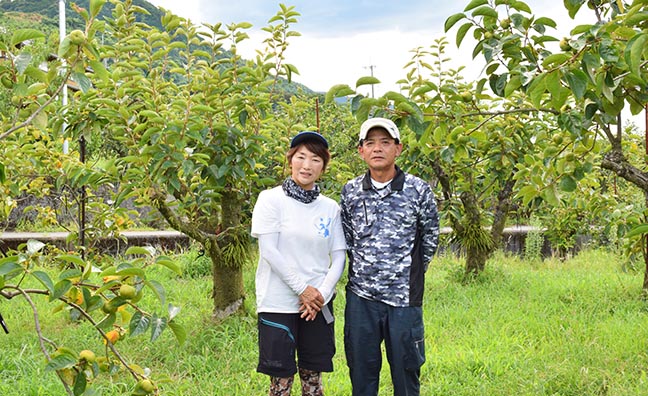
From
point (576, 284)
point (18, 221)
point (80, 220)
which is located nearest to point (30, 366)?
point (80, 220)

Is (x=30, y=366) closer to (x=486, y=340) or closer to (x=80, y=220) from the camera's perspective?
(x=80, y=220)

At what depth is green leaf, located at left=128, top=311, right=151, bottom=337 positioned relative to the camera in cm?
114

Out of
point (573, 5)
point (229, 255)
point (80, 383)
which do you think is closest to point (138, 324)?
point (80, 383)

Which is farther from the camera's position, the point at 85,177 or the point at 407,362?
the point at 85,177

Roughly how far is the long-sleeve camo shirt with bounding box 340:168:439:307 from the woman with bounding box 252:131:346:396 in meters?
0.10

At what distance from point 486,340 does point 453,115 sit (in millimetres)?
2001

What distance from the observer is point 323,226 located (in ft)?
7.63

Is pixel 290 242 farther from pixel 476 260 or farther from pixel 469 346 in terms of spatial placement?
pixel 476 260

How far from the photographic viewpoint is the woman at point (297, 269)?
2.26 m

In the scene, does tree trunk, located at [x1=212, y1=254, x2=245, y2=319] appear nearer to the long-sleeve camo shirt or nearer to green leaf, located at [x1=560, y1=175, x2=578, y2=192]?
the long-sleeve camo shirt

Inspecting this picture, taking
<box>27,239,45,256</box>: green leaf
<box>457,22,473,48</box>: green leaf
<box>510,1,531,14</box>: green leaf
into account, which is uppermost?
<box>510,1,531,14</box>: green leaf

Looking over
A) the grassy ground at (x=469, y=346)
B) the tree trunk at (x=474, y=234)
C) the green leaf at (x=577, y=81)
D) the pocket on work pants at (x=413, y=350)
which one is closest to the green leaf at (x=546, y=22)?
the green leaf at (x=577, y=81)

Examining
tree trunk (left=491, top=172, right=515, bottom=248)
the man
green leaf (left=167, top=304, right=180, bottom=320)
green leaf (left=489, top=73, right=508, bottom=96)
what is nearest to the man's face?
the man

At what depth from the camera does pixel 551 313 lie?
4.37 m
